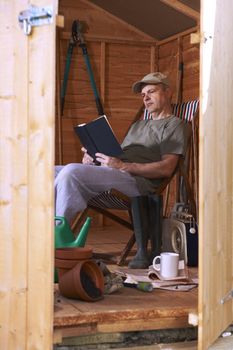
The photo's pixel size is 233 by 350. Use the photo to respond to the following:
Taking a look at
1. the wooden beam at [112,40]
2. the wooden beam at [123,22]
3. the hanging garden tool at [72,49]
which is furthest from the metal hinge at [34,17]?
the wooden beam at [123,22]

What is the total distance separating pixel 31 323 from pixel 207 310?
29.4 inches

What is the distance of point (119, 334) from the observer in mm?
2758

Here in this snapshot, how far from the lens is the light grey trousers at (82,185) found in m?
3.72

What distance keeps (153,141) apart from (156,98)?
302mm

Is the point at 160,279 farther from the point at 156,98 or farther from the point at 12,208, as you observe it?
the point at 156,98

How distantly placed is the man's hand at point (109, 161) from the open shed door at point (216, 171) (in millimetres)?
1049

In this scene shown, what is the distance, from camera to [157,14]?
5668 millimetres

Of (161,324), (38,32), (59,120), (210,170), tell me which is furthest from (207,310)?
(59,120)

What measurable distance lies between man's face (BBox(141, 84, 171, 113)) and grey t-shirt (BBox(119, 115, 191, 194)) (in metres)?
0.09

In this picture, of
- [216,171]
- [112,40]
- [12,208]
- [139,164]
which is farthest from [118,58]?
[12,208]

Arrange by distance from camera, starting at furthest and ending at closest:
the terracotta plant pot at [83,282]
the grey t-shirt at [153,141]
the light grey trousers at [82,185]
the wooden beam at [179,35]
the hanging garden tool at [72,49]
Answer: the hanging garden tool at [72,49]
the wooden beam at [179,35]
the grey t-shirt at [153,141]
the light grey trousers at [82,185]
the terracotta plant pot at [83,282]

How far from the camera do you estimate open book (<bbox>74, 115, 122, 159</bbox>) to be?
3.86m

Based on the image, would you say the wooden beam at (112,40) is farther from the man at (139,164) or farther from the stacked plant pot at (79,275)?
the stacked plant pot at (79,275)

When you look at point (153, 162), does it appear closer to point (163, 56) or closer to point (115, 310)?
point (115, 310)
